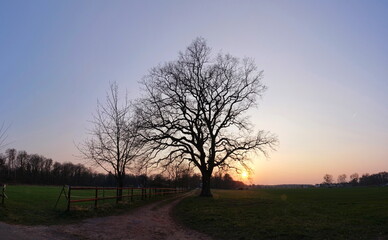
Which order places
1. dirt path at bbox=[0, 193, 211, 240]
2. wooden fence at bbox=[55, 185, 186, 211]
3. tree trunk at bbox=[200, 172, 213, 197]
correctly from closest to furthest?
dirt path at bbox=[0, 193, 211, 240] → wooden fence at bbox=[55, 185, 186, 211] → tree trunk at bbox=[200, 172, 213, 197]

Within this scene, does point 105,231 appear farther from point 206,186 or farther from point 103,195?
point 206,186

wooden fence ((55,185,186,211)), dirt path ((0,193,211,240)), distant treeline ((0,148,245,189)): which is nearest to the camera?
dirt path ((0,193,211,240))

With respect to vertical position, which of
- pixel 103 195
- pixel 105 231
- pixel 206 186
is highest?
pixel 206 186

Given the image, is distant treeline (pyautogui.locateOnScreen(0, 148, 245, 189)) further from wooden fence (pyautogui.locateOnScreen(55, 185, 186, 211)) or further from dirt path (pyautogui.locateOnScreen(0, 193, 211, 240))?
dirt path (pyautogui.locateOnScreen(0, 193, 211, 240))

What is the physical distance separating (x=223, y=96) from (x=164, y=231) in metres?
25.3

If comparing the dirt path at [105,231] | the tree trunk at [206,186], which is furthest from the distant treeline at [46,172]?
the dirt path at [105,231]

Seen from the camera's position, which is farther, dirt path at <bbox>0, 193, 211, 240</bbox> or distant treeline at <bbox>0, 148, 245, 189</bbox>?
distant treeline at <bbox>0, 148, 245, 189</bbox>

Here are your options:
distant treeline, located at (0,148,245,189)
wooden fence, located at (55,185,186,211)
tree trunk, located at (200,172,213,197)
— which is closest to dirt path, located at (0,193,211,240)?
wooden fence, located at (55,185,186,211)

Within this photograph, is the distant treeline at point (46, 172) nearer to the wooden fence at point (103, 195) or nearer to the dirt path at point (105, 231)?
the wooden fence at point (103, 195)

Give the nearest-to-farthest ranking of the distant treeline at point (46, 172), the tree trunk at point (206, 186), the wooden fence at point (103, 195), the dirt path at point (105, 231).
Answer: the dirt path at point (105, 231)
the wooden fence at point (103, 195)
the tree trunk at point (206, 186)
the distant treeline at point (46, 172)

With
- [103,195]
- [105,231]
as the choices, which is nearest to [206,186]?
[103,195]

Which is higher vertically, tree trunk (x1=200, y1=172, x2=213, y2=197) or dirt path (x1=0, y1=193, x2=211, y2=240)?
tree trunk (x1=200, y1=172, x2=213, y2=197)

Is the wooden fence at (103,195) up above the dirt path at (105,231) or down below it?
above

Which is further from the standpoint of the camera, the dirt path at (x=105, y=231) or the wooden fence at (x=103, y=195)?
the wooden fence at (x=103, y=195)
